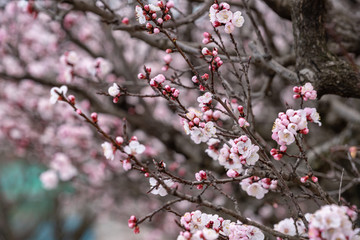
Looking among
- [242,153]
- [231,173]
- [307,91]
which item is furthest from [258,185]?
[307,91]

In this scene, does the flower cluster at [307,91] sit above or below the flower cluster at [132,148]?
above

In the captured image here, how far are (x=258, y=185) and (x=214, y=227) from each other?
0.37 meters

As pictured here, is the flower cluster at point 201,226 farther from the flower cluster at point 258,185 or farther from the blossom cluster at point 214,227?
the flower cluster at point 258,185

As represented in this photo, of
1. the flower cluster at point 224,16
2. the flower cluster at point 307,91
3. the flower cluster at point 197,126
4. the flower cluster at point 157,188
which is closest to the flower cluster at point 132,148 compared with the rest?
the flower cluster at point 157,188

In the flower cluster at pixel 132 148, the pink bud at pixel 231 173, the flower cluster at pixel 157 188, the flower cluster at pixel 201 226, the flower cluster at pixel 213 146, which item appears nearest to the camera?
the flower cluster at pixel 201 226

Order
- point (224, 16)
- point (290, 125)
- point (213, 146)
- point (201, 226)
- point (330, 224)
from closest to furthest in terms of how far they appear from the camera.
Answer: point (330, 224) → point (290, 125) → point (201, 226) → point (224, 16) → point (213, 146)

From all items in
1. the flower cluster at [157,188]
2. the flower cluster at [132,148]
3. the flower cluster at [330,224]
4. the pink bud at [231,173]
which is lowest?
the flower cluster at [157,188]

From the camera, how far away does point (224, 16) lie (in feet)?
6.20

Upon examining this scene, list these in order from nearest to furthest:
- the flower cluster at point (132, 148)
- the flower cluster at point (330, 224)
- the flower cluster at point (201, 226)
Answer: the flower cluster at point (330, 224), the flower cluster at point (201, 226), the flower cluster at point (132, 148)

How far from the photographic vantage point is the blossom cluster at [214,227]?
166 cm

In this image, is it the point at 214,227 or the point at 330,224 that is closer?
the point at 330,224

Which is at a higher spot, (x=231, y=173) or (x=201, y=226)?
(x=231, y=173)

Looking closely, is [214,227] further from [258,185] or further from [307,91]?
[307,91]

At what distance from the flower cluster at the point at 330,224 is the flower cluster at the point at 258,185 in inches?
22.0
